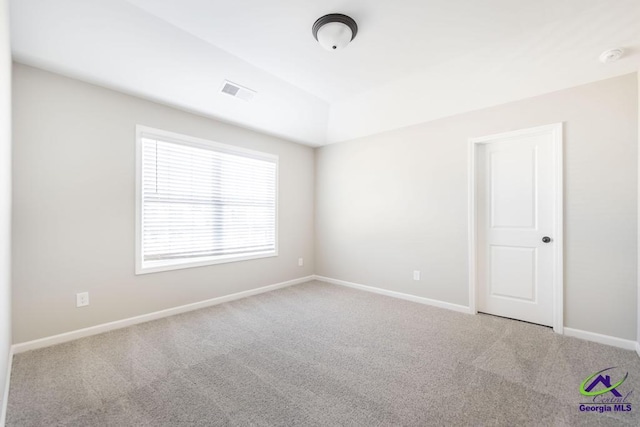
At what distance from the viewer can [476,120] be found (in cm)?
327

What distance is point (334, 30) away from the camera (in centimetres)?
225

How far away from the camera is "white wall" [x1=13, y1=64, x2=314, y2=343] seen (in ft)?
7.72

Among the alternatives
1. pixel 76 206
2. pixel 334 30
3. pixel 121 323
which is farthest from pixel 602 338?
pixel 76 206

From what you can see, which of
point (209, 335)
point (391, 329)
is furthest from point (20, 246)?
point (391, 329)

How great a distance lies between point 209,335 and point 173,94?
255cm

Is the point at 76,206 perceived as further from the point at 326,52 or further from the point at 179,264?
the point at 326,52

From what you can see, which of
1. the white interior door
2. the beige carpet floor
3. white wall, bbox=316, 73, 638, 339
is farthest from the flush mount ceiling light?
the beige carpet floor

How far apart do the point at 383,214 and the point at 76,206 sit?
356 centimetres

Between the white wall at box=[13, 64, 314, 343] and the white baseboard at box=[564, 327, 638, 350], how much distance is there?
4100mm

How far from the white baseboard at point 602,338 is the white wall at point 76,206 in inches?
161

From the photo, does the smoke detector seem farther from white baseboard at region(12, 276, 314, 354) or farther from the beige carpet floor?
white baseboard at region(12, 276, 314, 354)

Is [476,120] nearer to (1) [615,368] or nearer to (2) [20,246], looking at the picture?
(1) [615,368]

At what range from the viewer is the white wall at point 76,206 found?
2354 millimetres

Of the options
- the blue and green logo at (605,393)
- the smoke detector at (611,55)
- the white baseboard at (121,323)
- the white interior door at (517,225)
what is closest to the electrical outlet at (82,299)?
the white baseboard at (121,323)
